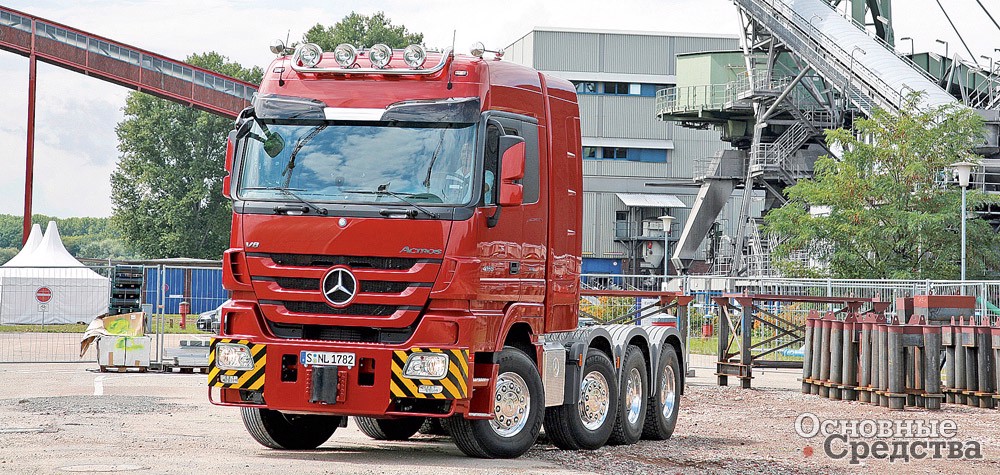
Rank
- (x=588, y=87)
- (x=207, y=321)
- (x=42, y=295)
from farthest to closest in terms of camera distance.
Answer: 1. (x=588, y=87)
2. (x=42, y=295)
3. (x=207, y=321)

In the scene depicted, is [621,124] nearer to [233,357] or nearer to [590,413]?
[590,413]

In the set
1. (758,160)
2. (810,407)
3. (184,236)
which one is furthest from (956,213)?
(184,236)

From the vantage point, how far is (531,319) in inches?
486

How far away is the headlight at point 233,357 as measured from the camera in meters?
11.5

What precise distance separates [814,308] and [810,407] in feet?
31.7

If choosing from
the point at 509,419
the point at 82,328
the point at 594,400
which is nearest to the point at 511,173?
the point at 509,419

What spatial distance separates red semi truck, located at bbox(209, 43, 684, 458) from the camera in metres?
11.1

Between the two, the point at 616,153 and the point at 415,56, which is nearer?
the point at 415,56

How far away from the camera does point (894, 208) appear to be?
41.8 metres

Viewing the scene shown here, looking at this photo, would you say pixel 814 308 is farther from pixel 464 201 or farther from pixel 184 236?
pixel 184 236

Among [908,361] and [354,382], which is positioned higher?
[354,382]

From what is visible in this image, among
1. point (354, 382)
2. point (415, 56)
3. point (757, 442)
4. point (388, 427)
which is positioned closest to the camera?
point (354, 382)

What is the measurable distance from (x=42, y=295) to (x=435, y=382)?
30.1 meters

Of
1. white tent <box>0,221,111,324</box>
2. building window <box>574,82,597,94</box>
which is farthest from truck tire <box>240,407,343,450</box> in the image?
building window <box>574,82,597,94</box>
